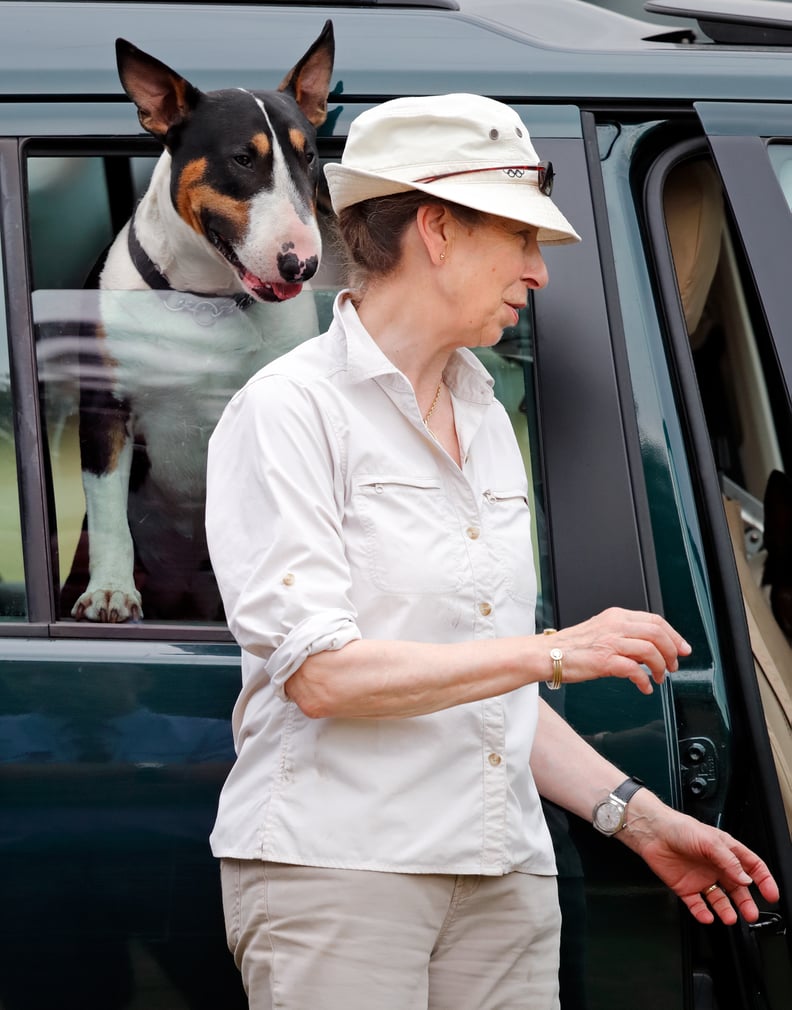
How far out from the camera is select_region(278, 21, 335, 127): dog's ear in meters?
2.13

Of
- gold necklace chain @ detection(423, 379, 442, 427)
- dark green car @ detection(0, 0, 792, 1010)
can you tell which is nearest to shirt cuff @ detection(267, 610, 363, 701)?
gold necklace chain @ detection(423, 379, 442, 427)

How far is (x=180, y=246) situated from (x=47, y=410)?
36 centimetres

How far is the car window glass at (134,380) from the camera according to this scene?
6.98 feet

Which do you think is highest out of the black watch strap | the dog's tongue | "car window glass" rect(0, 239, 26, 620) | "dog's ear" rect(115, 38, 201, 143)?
"dog's ear" rect(115, 38, 201, 143)

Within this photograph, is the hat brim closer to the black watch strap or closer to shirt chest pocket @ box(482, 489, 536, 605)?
shirt chest pocket @ box(482, 489, 536, 605)

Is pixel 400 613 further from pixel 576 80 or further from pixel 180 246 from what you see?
pixel 576 80

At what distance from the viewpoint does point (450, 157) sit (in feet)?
5.60

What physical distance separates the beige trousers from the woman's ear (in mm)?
818

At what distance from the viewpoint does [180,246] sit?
2.17 meters

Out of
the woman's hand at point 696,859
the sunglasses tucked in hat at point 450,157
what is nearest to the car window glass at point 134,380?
the sunglasses tucked in hat at point 450,157

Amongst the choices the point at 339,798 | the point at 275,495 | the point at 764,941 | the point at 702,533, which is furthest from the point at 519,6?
the point at 764,941

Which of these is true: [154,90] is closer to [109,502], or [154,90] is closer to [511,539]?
[109,502]

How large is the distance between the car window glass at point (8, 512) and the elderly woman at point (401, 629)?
55 centimetres

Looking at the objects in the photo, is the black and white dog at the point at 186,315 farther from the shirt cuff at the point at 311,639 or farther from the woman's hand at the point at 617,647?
the woman's hand at the point at 617,647
